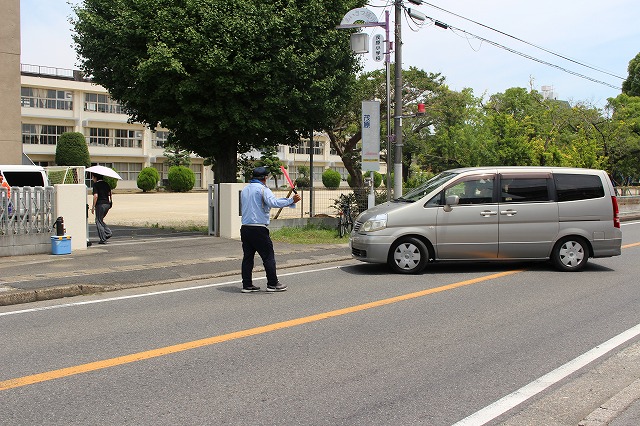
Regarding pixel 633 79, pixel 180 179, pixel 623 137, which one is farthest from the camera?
pixel 180 179

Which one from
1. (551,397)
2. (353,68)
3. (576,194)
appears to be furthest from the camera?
(353,68)

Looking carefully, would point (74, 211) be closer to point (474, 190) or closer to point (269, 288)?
point (269, 288)

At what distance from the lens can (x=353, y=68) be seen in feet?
59.5

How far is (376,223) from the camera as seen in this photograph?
10859 mm

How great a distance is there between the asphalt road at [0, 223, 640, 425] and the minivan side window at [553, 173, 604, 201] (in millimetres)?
1986

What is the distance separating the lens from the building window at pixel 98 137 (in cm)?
6242

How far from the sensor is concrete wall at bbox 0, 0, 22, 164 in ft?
72.9

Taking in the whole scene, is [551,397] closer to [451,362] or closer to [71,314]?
[451,362]

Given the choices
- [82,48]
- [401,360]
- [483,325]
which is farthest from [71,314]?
[82,48]

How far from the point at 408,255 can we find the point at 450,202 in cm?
120

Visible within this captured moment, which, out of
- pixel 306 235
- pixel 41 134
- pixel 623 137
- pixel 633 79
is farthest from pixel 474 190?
pixel 41 134

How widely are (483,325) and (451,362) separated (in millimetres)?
1561

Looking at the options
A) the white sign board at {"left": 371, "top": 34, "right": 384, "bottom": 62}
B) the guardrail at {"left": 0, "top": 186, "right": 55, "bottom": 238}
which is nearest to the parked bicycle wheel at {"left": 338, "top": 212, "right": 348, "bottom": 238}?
the white sign board at {"left": 371, "top": 34, "right": 384, "bottom": 62}

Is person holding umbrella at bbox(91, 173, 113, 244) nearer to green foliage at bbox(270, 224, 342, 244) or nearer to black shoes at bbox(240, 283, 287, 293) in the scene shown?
green foliage at bbox(270, 224, 342, 244)
